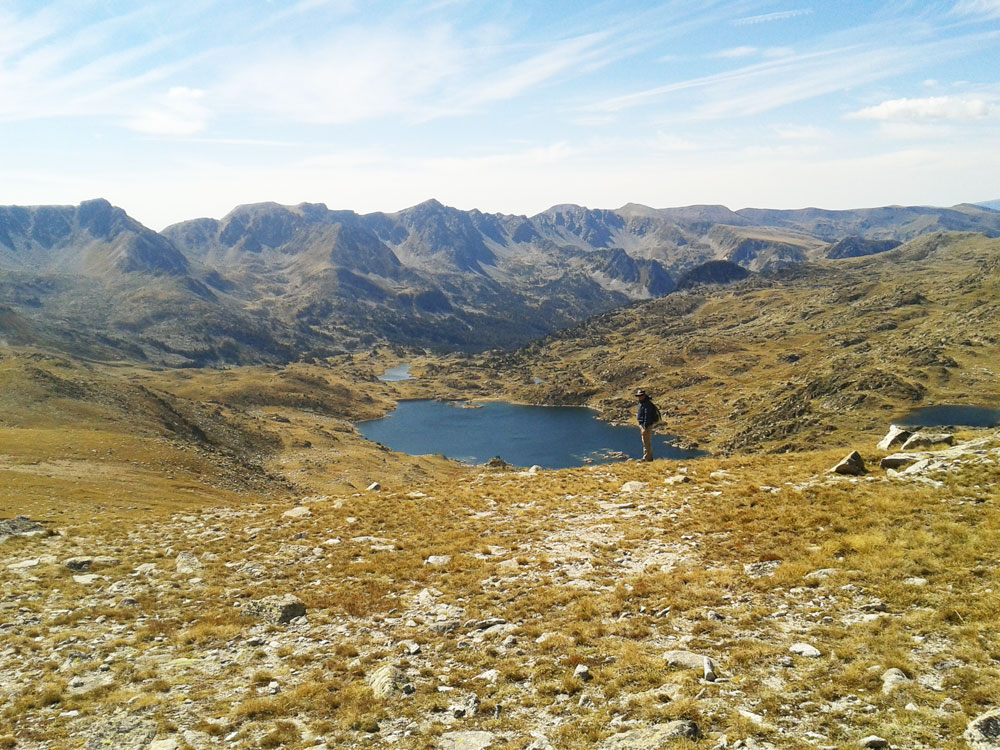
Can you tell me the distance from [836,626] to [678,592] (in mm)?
4115

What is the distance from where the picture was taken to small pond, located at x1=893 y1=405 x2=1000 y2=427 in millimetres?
144000

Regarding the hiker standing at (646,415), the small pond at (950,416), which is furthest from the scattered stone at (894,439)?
the small pond at (950,416)

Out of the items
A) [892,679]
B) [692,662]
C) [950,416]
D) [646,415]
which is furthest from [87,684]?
[950,416]

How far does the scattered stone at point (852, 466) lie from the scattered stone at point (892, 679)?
576 inches

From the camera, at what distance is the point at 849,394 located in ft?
552

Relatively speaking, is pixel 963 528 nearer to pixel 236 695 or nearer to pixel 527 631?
pixel 527 631

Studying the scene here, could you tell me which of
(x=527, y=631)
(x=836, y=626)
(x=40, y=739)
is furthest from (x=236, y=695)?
(x=836, y=626)

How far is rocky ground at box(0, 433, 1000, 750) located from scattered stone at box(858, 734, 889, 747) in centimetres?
4

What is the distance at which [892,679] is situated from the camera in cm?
1061

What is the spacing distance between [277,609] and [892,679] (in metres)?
16.8

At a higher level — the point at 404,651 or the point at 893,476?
the point at 893,476

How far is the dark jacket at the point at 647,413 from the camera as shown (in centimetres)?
3353

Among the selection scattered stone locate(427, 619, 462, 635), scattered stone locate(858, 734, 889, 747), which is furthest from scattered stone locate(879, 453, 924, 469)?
scattered stone locate(427, 619, 462, 635)

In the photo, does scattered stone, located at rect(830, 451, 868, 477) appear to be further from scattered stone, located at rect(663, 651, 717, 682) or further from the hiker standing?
scattered stone, located at rect(663, 651, 717, 682)
